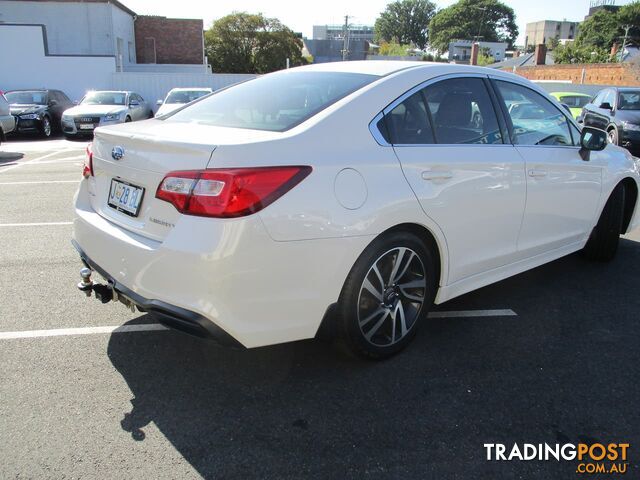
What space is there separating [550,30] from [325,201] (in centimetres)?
17013

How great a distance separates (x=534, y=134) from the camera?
3.96m

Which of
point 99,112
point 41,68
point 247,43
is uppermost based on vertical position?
point 247,43

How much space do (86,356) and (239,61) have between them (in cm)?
4648

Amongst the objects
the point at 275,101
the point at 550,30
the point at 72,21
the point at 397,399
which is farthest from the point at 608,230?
the point at 550,30

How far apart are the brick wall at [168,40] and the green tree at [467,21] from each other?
89.8 meters

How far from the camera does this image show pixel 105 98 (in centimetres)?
1758

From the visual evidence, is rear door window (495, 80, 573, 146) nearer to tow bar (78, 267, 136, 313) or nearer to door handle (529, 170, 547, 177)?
door handle (529, 170, 547, 177)

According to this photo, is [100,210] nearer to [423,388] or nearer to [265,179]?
[265,179]

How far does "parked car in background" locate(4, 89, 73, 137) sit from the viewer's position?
53.8 ft

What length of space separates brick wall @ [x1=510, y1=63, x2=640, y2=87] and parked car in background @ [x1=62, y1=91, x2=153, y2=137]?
30.6 m

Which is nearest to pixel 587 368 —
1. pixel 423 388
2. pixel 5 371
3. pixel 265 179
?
pixel 423 388

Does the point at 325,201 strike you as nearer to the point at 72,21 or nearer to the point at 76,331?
the point at 76,331

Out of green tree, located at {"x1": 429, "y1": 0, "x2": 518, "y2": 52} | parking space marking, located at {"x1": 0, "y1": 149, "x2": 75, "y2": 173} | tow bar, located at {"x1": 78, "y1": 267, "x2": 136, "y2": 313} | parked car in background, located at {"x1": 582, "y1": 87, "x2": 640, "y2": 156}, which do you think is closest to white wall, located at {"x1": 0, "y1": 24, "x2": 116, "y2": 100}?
parking space marking, located at {"x1": 0, "y1": 149, "x2": 75, "y2": 173}

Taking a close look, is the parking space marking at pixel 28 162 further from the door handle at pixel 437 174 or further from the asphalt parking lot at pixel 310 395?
the door handle at pixel 437 174
